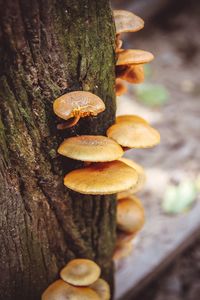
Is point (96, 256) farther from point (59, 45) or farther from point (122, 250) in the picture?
point (59, 45)

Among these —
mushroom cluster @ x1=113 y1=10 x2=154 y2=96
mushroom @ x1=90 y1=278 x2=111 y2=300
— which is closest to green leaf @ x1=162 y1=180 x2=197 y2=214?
mushroom @ x1=90 y1=278 x2=111 y2=300

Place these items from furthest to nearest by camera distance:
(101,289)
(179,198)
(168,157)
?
(168,157), (179,198), (101,289)

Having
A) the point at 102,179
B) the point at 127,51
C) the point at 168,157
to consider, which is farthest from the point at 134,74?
the point at 168,157

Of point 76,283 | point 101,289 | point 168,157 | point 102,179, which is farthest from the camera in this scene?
point 168,157

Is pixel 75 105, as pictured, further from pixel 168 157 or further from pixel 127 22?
pixel 168 157

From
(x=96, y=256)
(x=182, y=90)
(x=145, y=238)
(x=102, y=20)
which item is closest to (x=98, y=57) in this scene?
(x=102, y=20)

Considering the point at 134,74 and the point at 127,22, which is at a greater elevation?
the point at 127,22

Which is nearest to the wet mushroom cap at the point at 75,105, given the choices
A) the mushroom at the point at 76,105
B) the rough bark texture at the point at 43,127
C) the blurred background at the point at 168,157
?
the mushroom at the point at 76,105
